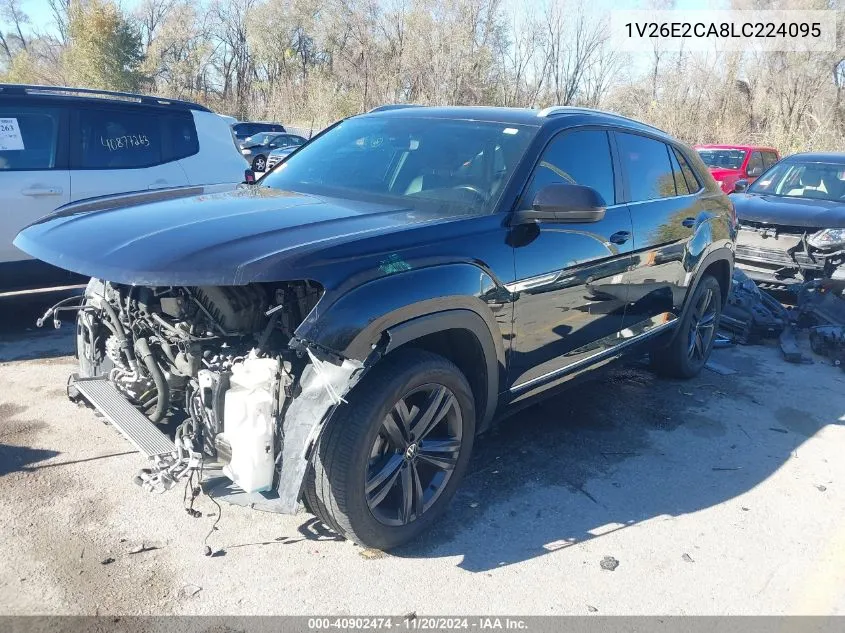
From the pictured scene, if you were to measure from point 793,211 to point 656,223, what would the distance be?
15.1 ft

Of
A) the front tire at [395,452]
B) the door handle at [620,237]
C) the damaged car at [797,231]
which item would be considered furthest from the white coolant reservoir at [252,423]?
the damaged car at [797,231]

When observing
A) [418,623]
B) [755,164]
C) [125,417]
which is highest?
[755,164]

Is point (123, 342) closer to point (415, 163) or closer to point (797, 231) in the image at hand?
point (415, 163)

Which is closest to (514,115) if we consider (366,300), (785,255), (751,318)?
(366,300)

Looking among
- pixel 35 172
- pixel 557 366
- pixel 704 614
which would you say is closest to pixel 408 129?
pixel 557 366

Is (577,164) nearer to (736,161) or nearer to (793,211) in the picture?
(793,211)

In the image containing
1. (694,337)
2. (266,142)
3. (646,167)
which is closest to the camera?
(646,167)

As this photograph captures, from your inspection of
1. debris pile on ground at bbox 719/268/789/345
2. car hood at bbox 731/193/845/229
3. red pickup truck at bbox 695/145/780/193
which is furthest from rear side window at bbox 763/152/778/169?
debris pile on ground at bbox 719/268/789/345

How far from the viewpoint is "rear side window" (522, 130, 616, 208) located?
3.73m

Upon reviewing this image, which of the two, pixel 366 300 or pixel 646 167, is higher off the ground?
pixel 646 167

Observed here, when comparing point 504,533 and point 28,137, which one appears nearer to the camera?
point 504,533

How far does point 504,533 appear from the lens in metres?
3.39

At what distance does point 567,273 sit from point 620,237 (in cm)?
66

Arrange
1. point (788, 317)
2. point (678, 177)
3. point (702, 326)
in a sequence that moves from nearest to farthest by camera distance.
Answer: point (678, 177), point (702, 326), point (788, 317)
